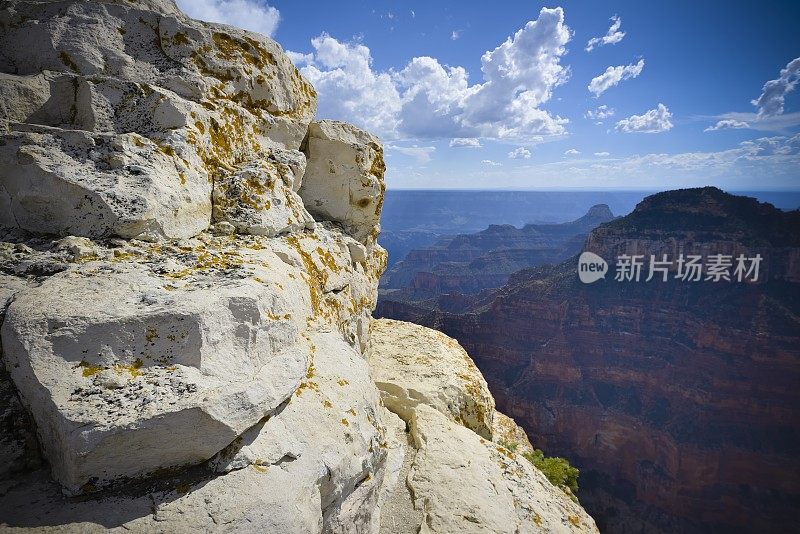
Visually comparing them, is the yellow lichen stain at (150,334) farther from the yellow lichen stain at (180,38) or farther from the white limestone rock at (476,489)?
the yellow lichen stain at (180,38)

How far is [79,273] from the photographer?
3.14 meters

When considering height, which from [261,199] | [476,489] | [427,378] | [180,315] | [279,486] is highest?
[261,199]

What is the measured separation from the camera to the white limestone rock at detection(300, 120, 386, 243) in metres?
7.28

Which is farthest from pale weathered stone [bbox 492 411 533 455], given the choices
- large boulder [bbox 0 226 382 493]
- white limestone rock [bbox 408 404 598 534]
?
large boulder [bbox 0 226 382 493]

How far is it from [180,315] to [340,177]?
4954 mm

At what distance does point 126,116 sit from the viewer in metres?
4.45

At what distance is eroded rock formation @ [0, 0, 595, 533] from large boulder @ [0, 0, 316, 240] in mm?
23

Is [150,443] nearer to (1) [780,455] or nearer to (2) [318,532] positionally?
(2) [318,532]

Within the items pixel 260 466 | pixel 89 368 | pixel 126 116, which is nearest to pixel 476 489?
pixel 260 466

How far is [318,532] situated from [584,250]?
219ft

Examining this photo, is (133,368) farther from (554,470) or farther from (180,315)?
(554,470)

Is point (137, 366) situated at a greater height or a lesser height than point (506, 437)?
greater

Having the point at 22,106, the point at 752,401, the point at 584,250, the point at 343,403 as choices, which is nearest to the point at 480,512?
the point at 343,403

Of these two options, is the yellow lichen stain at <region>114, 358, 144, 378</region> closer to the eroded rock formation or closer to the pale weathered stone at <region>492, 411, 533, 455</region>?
the eroded rock formation
